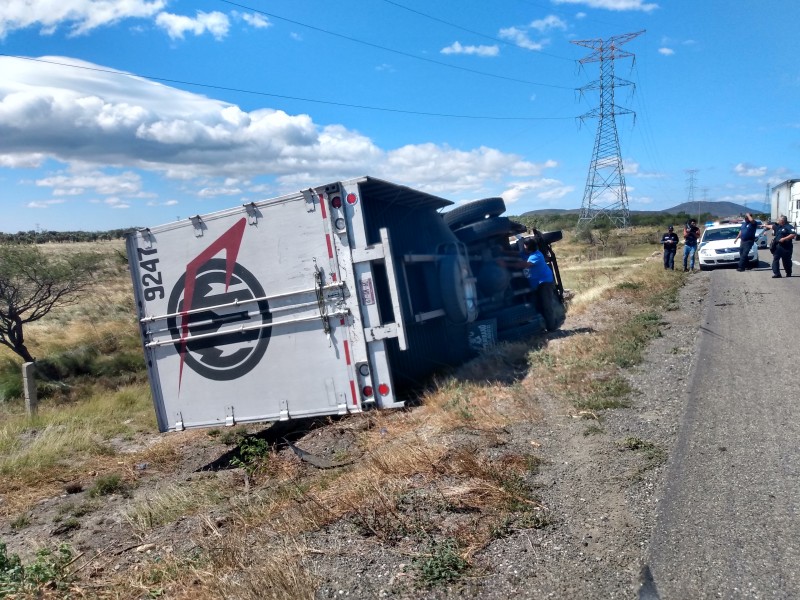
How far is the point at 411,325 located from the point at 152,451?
12.7 ft

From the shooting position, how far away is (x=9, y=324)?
61.6ft

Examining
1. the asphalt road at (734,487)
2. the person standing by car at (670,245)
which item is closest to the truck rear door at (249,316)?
the asphalt road at (734,487)

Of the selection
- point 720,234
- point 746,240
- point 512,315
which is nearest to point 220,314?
point 512,315

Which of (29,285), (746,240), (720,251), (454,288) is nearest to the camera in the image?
(454,288)

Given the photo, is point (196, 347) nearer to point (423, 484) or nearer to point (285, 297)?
point (285, 297)

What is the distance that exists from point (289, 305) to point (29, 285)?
15876mm

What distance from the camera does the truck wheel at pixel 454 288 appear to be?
971cm

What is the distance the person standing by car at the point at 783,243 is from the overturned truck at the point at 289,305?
473 inches

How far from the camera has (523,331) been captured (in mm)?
12484

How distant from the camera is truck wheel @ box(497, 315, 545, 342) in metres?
12.1

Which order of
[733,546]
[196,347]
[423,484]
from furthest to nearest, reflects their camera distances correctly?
[196,347] < [423,484] < [733,546]

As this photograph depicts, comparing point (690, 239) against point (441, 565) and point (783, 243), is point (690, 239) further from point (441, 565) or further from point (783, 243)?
point (441, 565)

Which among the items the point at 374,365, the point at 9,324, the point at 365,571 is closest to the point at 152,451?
the point at 374,365

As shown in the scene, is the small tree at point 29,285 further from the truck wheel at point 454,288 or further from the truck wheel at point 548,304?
the truck wheel at point 454,288
